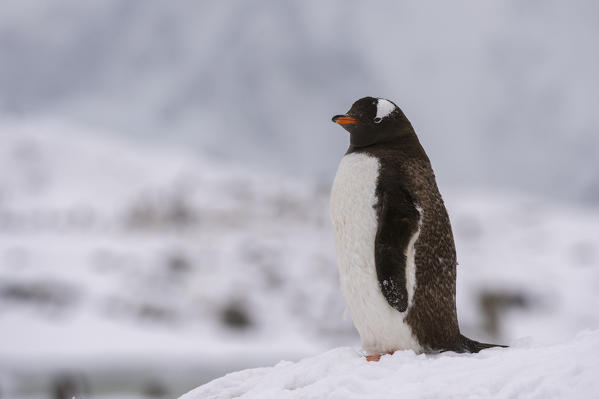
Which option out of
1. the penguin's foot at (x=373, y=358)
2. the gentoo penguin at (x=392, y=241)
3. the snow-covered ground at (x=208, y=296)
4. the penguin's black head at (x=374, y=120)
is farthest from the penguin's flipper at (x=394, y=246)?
the snow-covered ground at (x=208, y=296)

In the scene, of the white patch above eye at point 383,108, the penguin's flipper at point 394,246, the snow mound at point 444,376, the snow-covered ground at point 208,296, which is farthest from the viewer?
the snow-covered ground at point 208,296

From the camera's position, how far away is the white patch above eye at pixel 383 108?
159 inches

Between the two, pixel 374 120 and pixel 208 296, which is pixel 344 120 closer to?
pixel 374 120

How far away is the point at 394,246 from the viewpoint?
12.0 feet

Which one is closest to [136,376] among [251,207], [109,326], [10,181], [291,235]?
[109,326]

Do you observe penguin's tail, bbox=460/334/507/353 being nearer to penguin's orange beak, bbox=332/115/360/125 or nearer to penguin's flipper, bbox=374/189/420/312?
penguin's flipper, bbox=374/189/420/312

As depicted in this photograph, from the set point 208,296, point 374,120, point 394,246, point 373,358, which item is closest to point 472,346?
point 373,358

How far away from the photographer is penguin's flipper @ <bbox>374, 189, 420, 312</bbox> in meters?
3.63

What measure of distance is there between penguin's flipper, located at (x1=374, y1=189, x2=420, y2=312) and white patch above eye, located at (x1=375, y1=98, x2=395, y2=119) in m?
0.61

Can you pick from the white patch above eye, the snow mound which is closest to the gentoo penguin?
the white patch above eye

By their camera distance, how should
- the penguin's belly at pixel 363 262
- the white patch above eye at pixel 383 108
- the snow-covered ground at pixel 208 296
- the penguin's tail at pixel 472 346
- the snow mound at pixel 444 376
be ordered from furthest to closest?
the snow-covered ground at pixel 208 296 < the white patch above eye at pixel 383 108 < the penguin's tail at pixel 472 346 < the penguin's belly at pixel 363 262 < the snow mound at pixel 444 376

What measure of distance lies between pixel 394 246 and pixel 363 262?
0.26 metres

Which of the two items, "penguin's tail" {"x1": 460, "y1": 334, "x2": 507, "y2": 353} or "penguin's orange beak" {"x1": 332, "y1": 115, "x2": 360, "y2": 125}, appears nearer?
"penguin's tail" {"x1": 460, "y1": 334, "x2": 507, "y2": 353}

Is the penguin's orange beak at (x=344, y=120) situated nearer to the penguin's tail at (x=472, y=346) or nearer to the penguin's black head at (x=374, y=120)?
the penguin's black head at (x=374, y=120)
